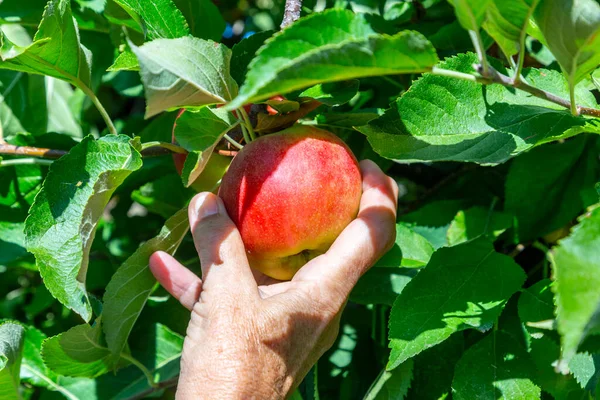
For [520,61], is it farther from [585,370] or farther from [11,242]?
[11,242]

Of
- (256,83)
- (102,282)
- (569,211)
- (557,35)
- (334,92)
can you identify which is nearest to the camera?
(256,83)

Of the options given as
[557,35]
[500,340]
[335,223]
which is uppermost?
[557,35]

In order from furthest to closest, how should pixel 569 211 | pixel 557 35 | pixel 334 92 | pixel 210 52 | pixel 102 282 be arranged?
pixel 102 282
pixel 569 211
pixel 334 92
pixel 210 52
pixel 557 35

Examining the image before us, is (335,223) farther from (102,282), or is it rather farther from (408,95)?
(102,282)

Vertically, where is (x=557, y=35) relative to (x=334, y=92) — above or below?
above

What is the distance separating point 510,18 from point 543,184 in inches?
19.1

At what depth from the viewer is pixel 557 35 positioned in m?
0.64

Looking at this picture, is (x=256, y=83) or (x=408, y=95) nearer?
(x=256, y=83)

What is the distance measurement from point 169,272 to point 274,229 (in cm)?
20

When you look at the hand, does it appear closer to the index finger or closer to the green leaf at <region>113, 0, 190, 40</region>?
the index finger

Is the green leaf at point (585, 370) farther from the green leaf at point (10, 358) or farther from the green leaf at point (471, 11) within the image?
the green leaf at point (10, 358)

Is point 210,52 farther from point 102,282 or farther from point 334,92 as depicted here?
point 102,282

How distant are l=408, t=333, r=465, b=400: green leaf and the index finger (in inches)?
8.3

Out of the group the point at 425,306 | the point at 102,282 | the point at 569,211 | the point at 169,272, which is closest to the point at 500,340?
the point at 425,306
